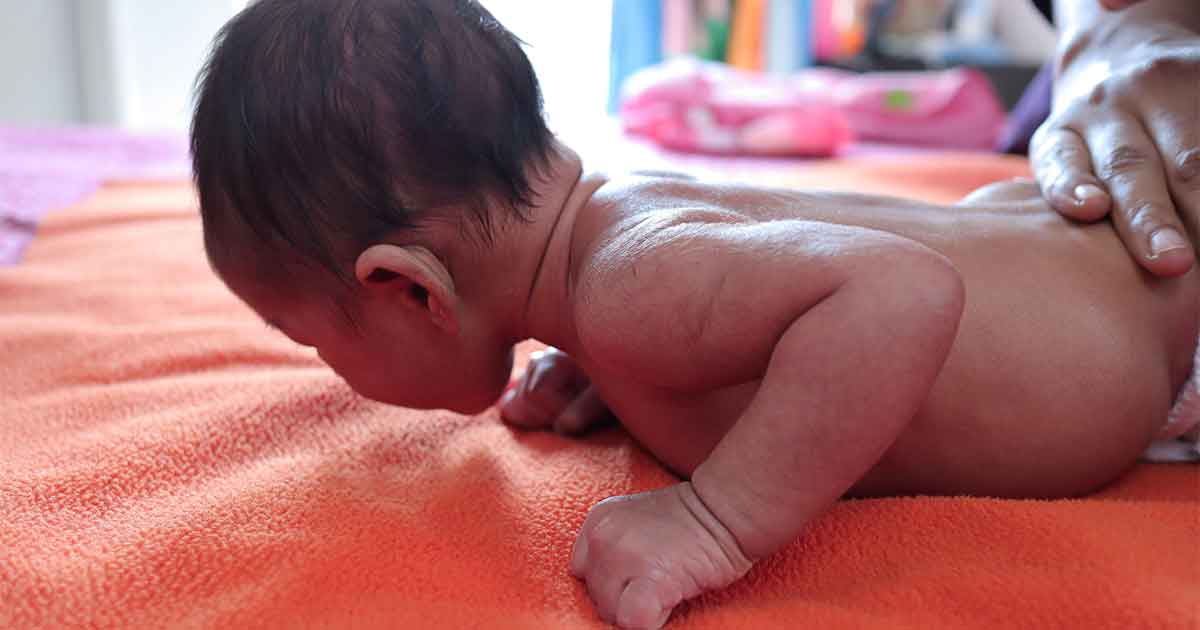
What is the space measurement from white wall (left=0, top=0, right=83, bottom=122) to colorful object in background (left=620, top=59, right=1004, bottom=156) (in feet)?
7.00

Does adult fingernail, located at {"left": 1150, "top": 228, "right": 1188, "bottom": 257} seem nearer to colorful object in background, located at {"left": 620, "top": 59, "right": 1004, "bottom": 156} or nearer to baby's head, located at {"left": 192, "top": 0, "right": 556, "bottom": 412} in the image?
baby's head, located at {"left": 192, "top": 0, "right": 556, "bottom": 412}

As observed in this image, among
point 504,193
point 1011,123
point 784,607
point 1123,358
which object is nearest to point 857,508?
point 784,607

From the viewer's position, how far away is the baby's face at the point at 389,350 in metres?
0.80

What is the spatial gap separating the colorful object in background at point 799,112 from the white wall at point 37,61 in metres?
2.14

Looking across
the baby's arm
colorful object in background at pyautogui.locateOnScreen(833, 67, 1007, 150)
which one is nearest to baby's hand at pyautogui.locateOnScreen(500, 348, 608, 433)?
the baby's arm

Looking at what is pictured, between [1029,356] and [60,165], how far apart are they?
189cm

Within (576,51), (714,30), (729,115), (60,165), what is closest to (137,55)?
(576,51)

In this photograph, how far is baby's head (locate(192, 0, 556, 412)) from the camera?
2.39ft

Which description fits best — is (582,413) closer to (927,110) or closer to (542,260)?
(542,260)

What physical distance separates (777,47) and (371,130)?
347 cm

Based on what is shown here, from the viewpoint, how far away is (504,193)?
31.0 inches

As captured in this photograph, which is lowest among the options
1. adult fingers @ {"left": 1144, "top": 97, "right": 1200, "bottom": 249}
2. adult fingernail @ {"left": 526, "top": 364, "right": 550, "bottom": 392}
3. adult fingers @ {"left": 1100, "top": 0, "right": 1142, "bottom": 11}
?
adult fingernail @ {"left": 526, "top": 364, "right": 550, "bottom": 392}

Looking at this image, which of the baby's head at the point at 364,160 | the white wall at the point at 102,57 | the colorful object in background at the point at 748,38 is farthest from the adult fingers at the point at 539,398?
the colorful object in background at the point at 748,38

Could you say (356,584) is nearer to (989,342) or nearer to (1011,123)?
(989,342)
